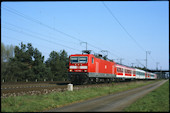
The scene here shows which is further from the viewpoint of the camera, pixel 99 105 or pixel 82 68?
pixel 82 68

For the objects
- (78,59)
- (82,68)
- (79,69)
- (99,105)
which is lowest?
(99,105)

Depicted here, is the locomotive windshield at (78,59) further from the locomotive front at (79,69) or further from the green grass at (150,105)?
the green grass at (150,105)

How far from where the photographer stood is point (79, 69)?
1223 inches

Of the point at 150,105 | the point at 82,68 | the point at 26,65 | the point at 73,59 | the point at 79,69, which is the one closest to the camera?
the point at 150,105

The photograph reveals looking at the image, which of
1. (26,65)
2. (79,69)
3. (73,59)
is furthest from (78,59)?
(26,65)

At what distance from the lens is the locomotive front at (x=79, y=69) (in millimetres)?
30719

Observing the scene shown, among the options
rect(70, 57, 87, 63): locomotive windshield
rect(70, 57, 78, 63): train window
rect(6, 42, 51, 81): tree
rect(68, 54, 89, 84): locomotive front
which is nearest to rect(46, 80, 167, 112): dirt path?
rect(68, 54, 89, 84): locomotive front

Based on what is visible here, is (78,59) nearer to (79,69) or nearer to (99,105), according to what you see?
(79,69)

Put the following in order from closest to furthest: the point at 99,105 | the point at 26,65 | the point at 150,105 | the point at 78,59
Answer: the point at 150,105 → the point at 99,105 → the point at 78,59 → the point at 26,65

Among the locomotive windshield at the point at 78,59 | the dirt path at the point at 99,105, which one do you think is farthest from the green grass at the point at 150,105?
the locomotive windshield at the point at 78,59

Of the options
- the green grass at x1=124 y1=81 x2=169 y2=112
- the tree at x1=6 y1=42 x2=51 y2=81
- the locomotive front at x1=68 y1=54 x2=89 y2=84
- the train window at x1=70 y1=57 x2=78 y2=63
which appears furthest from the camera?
the tree at x1=6 y1=42 x2=51 y2=81

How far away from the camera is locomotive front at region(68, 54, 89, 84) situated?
101ft

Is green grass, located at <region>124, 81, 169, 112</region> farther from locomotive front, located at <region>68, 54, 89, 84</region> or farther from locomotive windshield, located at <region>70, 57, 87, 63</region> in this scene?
locomotive windshield, located at <region>70, 57, 87, 63</region>

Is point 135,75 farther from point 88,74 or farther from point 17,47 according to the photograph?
point 88,74
